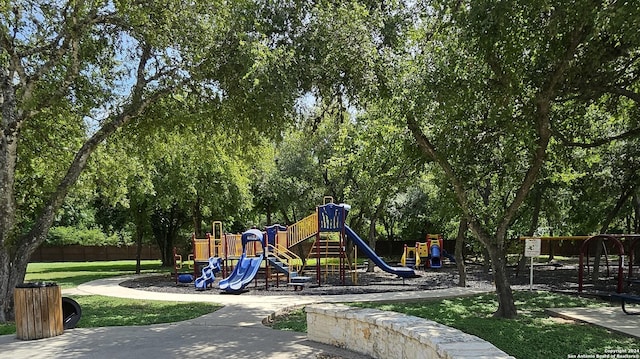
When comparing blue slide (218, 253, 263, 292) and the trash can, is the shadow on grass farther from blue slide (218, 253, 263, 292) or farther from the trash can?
the trash can

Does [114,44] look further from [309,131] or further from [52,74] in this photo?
[309,131]

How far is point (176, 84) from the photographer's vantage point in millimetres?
11055

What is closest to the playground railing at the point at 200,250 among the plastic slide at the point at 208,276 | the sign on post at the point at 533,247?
the plastic slide at the point at 208,276

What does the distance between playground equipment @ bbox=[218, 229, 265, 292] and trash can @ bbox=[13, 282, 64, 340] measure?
7.02 m

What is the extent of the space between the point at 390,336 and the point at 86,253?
1697 inches

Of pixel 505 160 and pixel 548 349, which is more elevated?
pixel 505 160

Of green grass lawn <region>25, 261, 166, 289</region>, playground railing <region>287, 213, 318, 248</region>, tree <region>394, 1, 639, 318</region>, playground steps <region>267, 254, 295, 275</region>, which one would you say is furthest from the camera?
green grass lawn <region>25, 261, 166, 289</region>

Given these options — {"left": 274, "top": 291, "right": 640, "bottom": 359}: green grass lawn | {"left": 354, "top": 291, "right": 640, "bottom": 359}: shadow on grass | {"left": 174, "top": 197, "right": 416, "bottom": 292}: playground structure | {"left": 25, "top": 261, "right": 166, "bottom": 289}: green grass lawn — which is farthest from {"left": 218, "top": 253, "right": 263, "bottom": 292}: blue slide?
{"left": 25, "top": 261, "right": 166, "bottom": 289}: green grass lawn

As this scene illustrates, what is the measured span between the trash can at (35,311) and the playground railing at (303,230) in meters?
10.4

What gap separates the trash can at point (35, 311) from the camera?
8.05m

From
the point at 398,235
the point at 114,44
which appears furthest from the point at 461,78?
the point at 398,235

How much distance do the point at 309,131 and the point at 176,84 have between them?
141 inches

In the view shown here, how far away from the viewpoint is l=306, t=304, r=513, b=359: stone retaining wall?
4.64m

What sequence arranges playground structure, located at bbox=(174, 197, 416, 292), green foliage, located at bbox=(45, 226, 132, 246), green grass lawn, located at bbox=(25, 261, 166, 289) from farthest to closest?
green foliage, located at bbox=(45, 226, 132, 246) < green grass lawn, located at bbox=(25, 261, 166, 289) < playground structure, located at bbox=(174, 197, 416, 292)
